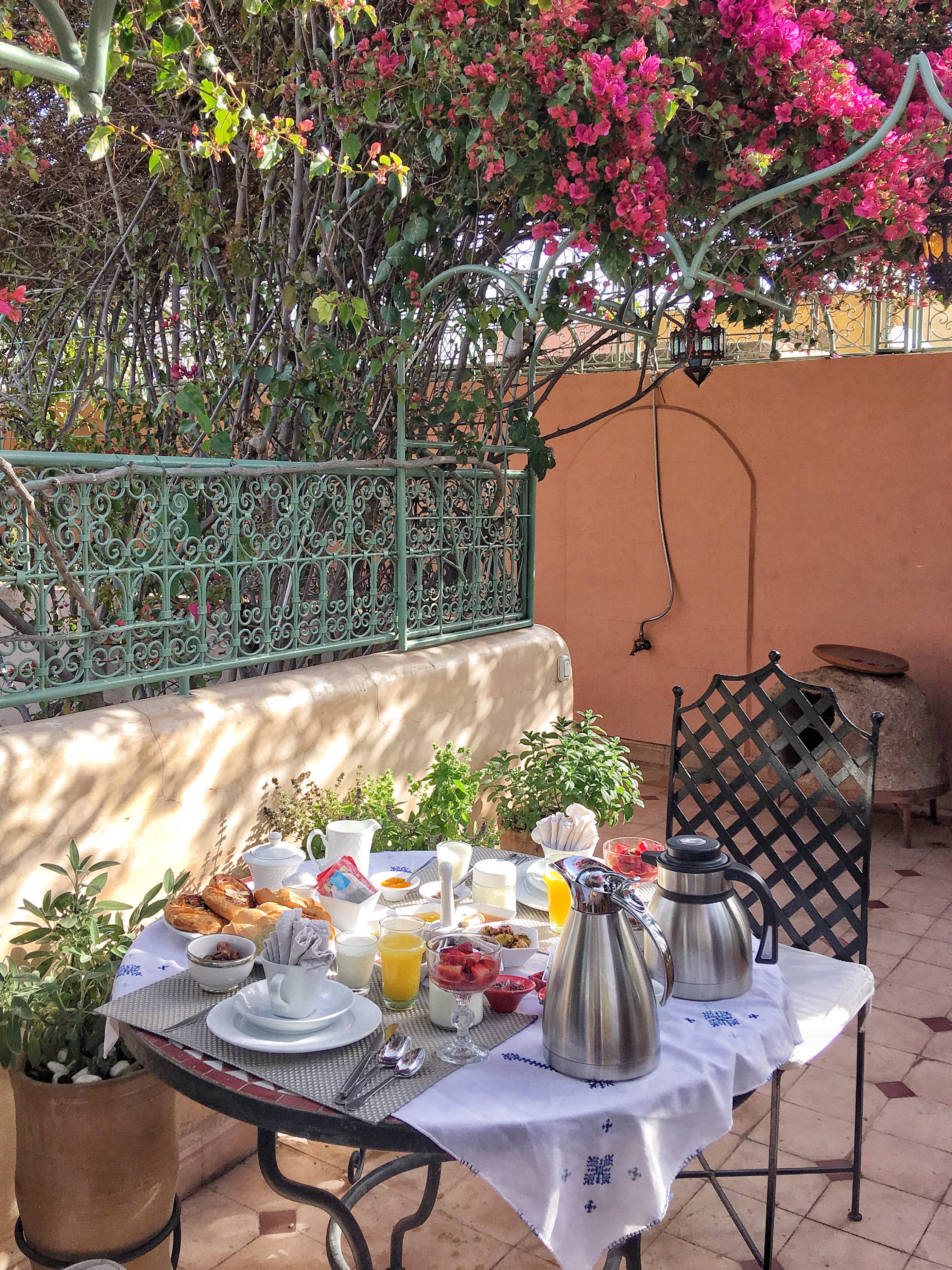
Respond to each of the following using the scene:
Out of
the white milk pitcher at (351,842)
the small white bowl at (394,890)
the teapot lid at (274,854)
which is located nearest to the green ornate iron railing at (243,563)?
the teapot lid at (274,854)

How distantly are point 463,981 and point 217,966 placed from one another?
0.45 m

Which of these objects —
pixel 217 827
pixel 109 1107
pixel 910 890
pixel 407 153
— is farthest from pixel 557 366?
pixel 109 1107

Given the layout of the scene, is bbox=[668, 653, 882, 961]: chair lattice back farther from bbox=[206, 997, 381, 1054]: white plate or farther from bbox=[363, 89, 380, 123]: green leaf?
bbox=[363, 89, 380, 123]: green leaf

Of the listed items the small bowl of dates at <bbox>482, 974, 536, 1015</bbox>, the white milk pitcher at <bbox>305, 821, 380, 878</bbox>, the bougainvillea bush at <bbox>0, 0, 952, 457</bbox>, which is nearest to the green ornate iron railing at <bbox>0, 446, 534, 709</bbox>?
the bougainvillea bush at <bbox>0, 0, 952, 457</bbox>

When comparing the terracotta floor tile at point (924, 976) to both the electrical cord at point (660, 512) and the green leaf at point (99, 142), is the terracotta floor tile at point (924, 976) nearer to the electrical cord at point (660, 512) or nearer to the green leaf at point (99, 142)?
the electrical cord at point (660, 512)

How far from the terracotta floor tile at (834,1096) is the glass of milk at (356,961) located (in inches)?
72.0

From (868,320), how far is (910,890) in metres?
3.25

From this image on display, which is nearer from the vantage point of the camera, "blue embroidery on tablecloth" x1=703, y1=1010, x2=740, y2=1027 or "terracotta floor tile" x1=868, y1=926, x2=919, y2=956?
"blue embroidery on tablecloth" x1=703, y1=1010, x2=740, y2=1027

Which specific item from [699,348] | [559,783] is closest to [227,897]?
[559,783]

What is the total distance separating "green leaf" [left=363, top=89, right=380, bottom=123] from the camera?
3.42m

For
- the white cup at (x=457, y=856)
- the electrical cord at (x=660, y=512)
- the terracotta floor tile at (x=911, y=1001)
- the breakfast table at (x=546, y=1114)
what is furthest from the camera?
the electrical cord at (x=660, y=512)

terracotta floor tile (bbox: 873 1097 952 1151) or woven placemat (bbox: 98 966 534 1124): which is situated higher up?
woven placemat (bbox: 98 966 534 1124)

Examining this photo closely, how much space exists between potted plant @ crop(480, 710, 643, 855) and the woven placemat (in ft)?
6.49

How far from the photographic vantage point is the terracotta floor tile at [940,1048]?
3.53m
